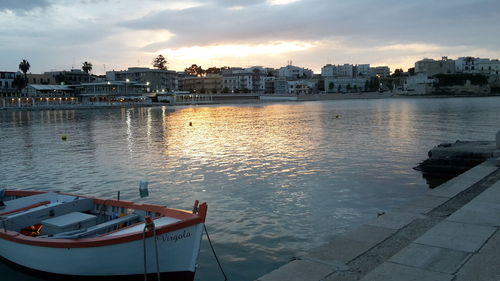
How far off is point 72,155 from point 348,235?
28.1 meters

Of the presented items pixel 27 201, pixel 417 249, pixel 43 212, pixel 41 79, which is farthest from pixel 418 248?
pixel 41 79

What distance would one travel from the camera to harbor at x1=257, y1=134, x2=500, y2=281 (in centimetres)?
750

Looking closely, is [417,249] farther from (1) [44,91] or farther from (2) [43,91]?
(1) [44,91]

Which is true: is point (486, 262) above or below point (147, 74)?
below

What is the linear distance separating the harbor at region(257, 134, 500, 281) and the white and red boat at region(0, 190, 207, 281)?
1988 mm

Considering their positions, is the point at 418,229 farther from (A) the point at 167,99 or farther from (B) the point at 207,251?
(A) the point at 167,99

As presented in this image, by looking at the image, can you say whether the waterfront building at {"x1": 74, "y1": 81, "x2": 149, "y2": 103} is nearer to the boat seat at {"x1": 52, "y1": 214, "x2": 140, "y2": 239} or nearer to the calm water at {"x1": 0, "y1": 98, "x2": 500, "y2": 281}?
the calm water at {"x1": 0, "y1": 98, "x2": 500, "y2": 281}

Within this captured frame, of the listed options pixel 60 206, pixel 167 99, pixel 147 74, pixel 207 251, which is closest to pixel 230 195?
pixel 207 251

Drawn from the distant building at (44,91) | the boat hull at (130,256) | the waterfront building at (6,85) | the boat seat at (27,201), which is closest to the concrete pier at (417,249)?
the boat hull at (130,256)

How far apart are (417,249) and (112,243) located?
6.09m

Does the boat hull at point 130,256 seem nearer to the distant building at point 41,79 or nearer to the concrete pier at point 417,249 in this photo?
the concrete pier at point 417,249

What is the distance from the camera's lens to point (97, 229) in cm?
1004

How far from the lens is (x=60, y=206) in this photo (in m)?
12.0

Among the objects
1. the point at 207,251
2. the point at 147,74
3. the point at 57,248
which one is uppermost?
the point at 147,74
